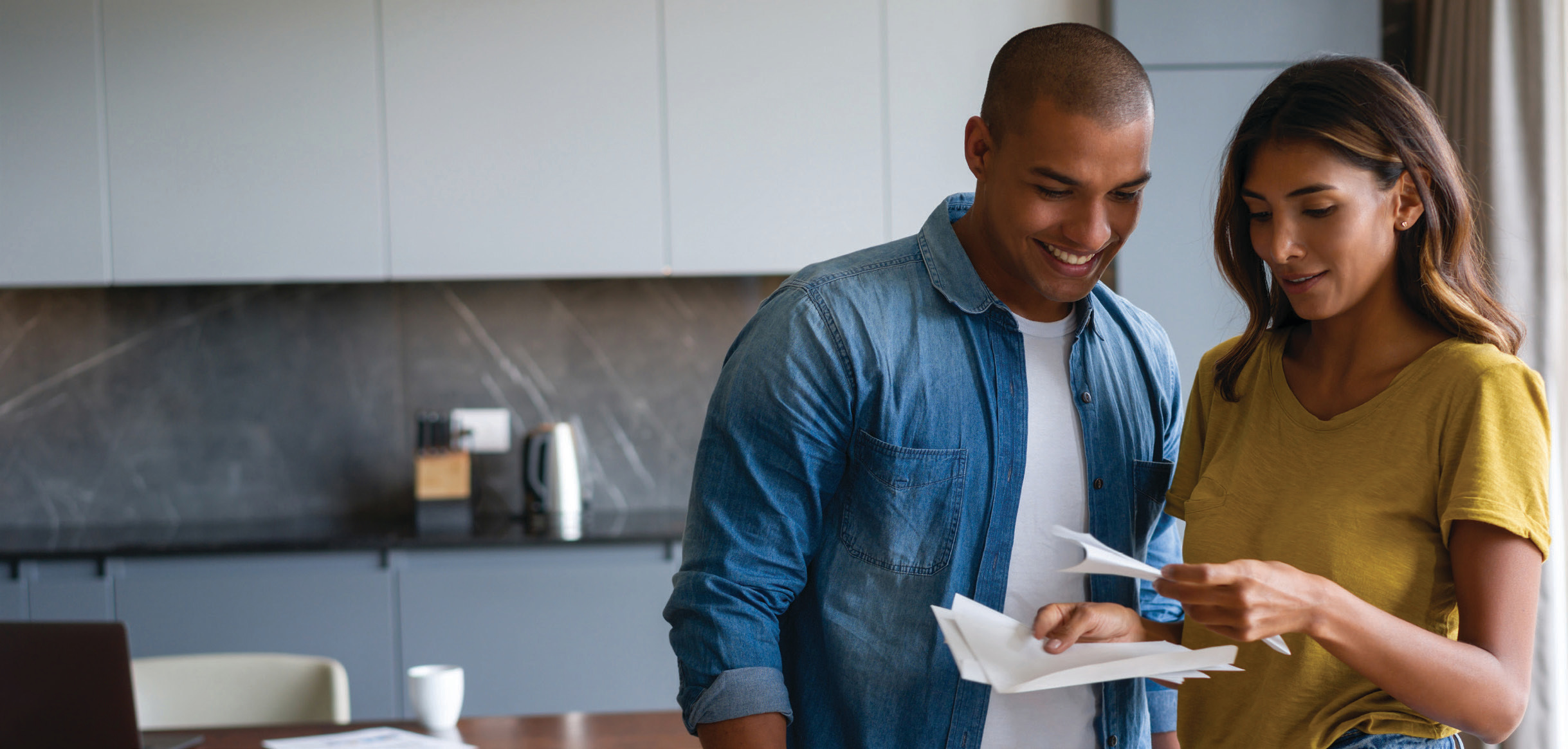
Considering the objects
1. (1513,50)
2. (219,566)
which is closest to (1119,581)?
(1513,50)

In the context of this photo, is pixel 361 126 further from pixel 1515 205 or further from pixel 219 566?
pixel 1515 205

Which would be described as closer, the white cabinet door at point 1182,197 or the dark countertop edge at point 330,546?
the dark countertop edge at point 330,546

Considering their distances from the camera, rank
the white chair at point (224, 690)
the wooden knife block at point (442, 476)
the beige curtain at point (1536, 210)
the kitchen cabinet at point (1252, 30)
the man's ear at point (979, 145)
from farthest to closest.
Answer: the wooden knife block at point (442, 476)
the kitchen cabinet at point (1252, 30)
the beige curtain at point (1536, 210)
the white chair at point (224, 690)
the man's ear at point (979, 145)

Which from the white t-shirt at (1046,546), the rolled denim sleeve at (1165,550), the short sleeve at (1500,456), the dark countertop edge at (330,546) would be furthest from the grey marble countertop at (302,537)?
the short sleeve at (1500,456)

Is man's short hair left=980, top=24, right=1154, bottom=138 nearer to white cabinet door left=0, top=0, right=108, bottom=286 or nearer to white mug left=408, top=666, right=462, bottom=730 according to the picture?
white mug left=408, top=666, right=462, bottom=730

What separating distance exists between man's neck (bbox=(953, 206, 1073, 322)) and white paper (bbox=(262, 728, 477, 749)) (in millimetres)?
918

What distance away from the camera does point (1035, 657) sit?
0.97 m

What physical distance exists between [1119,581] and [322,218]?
2431mm

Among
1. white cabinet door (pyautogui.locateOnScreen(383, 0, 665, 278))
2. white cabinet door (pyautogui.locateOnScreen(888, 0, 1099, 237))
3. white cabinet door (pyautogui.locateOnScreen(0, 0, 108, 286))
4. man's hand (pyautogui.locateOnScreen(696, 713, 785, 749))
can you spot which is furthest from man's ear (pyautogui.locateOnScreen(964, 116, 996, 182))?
white cabinet door (pyautogui.locateOnScreen(0, 0, 108, 286))

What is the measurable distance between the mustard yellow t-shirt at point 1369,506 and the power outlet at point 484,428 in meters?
2.37

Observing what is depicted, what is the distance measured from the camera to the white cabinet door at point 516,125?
9.62 ft

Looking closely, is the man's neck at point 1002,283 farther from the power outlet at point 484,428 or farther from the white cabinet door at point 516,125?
the power outlet at point 484,428

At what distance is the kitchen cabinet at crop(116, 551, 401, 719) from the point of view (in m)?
2.77

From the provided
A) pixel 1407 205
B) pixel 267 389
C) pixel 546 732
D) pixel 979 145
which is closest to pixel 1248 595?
pixel 1407 205
